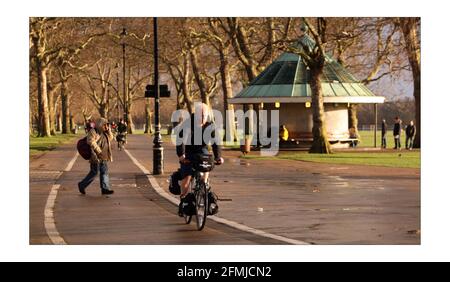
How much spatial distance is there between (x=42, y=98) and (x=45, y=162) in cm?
3422

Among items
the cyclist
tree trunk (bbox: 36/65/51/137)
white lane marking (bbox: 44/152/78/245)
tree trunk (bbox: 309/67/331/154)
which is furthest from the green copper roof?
the cyclist

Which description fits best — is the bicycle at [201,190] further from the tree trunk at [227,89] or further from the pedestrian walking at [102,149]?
the tree trunk at [227,89]

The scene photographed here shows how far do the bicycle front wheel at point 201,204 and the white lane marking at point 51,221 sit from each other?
2.11 m

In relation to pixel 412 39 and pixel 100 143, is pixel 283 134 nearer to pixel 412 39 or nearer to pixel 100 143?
pixel 412 39

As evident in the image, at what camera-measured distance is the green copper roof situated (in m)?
52.8

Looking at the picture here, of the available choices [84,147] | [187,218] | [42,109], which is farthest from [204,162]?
[42,109]

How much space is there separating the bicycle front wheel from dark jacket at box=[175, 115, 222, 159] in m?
0.51

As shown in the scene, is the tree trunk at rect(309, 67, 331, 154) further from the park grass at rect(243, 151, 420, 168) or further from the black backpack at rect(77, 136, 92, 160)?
the black backpack at rect(77, 136, 92, 160)

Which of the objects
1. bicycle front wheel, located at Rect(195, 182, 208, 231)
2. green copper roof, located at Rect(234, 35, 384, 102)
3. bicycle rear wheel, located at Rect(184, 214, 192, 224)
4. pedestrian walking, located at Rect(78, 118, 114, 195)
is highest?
green copper roof, located at Rect(234, 35, 384, 102)

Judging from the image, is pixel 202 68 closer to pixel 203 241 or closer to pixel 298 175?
pixel 298 175

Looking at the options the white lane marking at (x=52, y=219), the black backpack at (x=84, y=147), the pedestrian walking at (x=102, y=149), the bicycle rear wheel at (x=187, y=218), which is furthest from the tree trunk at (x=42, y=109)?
the bicycle rear wheel at (x=187, y=218)

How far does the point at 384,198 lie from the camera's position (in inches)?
847
